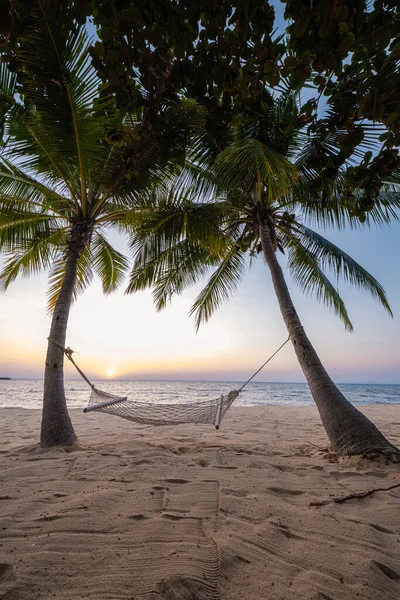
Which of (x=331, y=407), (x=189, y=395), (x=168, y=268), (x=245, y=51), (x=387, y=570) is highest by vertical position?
(x=168, y=268)

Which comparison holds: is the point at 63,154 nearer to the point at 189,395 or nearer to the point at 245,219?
the point at 245,219

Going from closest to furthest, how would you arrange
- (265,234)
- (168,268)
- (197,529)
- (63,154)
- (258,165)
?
(197,529) → (258,165) → (63,154) → (265,234) → (168,268)

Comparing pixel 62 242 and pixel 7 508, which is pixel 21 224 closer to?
pixel 62 242

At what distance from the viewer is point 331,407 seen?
3020 mm

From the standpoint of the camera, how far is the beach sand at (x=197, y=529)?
3.44 feet

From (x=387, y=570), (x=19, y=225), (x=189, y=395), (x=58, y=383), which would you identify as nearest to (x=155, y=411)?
(x=58, y=383)

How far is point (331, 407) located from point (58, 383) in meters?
3.08

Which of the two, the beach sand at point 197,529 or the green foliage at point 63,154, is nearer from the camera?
the beach sand at point 197,529

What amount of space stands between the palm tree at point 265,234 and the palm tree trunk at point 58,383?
146 cm

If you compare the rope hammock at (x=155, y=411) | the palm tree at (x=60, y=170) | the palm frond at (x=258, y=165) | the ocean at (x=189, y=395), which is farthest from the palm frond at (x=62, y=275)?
the ocean at (x=189, y=395)

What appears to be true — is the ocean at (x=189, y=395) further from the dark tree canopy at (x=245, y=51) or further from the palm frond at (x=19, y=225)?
the dark tree canopy at (x=245, y=51)

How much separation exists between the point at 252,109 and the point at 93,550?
2033 millimetres

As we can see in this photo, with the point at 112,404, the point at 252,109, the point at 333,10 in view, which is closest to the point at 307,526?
the point at 252,109

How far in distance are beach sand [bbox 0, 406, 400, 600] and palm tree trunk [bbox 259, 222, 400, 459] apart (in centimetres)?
19
